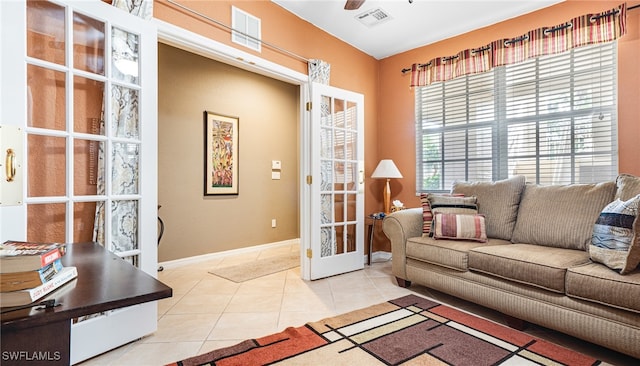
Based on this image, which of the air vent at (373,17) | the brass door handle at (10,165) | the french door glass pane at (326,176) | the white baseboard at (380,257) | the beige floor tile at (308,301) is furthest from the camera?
the white baseboard at (380,257)

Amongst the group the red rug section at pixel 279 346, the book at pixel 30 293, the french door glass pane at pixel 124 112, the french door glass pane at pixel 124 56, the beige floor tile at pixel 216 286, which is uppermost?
the french door glass pane at pixel 124 56

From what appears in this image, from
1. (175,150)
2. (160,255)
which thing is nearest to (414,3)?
(175,150)

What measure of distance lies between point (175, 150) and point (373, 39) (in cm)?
272

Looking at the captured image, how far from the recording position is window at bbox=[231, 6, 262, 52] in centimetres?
262

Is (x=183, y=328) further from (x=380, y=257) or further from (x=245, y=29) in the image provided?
(x=380, y=257)

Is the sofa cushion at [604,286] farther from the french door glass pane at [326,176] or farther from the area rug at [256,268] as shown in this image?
the area rug at [256,268]

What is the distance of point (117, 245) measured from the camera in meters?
1.95

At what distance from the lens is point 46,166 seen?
1.71m

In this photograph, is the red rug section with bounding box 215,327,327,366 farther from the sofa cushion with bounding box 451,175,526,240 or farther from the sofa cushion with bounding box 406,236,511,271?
the sofa cushion with bounding box 451,175,526,240

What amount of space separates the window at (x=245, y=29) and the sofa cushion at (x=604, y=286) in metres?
2.83

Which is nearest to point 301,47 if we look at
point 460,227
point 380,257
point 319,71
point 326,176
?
point 319,71

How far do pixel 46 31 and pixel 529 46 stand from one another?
3719mm

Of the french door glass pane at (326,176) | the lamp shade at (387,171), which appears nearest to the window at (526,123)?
the lamp shade at (387,171)

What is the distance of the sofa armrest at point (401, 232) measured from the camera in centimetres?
295
